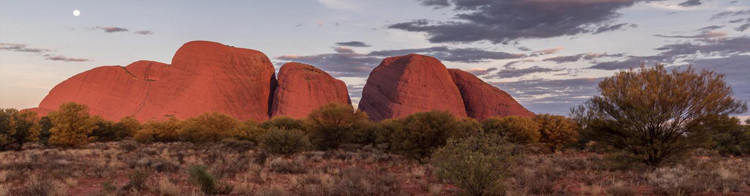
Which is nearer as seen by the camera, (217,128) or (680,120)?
(680,120)

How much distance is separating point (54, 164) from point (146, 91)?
8084 cm

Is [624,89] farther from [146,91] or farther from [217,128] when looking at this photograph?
[146,91]

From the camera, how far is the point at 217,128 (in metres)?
38.5

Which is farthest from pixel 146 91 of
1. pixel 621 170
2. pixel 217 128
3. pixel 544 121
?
pixel 621 170

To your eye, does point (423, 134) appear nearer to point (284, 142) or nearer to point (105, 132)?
point (284, 142)

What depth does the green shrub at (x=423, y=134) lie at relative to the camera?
21625 millimetres

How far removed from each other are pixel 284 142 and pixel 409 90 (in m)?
61.1

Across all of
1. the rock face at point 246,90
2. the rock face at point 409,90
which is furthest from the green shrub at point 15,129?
the rock face at point 409,90

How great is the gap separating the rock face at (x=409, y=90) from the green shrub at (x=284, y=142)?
185 ft

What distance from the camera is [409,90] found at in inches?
3364

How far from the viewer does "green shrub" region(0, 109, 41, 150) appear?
104ft

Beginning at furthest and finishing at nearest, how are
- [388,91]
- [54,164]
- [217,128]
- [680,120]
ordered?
[388,91]
[217,128]
[54,164]
[680,120]

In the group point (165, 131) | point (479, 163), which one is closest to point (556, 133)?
point (479, 163)

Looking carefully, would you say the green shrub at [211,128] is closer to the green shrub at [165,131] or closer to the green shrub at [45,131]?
the green shrub at [165,131]
